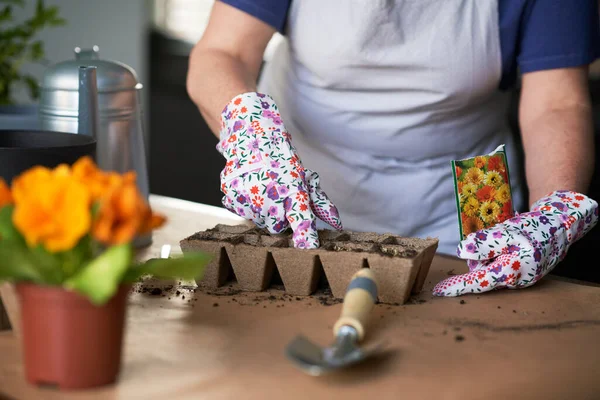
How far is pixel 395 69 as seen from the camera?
140cm

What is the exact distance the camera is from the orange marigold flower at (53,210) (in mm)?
605

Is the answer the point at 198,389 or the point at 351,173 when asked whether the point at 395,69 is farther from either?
the point at 198,389

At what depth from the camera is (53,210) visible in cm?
61

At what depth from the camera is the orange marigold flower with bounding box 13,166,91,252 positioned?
0.60m

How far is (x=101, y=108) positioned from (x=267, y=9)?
38 cm

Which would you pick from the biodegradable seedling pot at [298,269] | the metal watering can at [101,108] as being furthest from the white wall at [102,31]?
the biodegradable seedling pot at [298,269]

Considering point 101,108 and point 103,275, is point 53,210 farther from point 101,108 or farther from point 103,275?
point 101,108

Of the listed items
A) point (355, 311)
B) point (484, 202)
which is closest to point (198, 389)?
point (355, 311)

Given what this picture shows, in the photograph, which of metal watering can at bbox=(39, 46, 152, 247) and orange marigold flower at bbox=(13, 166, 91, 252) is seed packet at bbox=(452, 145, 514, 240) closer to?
metal watering can at bbox=(39, 46, 152, 247)

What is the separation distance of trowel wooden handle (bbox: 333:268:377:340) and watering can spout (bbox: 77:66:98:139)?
45 centimetres

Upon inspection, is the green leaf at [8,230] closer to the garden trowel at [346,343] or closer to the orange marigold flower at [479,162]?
the garden trowel at [346,343]

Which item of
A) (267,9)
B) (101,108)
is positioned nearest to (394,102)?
(267,9)

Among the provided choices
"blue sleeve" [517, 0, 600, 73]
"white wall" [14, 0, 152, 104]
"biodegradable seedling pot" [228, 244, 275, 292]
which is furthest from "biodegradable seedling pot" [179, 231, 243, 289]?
"white wall" [14, 0, 152, 104]

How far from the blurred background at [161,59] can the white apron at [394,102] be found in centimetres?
180
